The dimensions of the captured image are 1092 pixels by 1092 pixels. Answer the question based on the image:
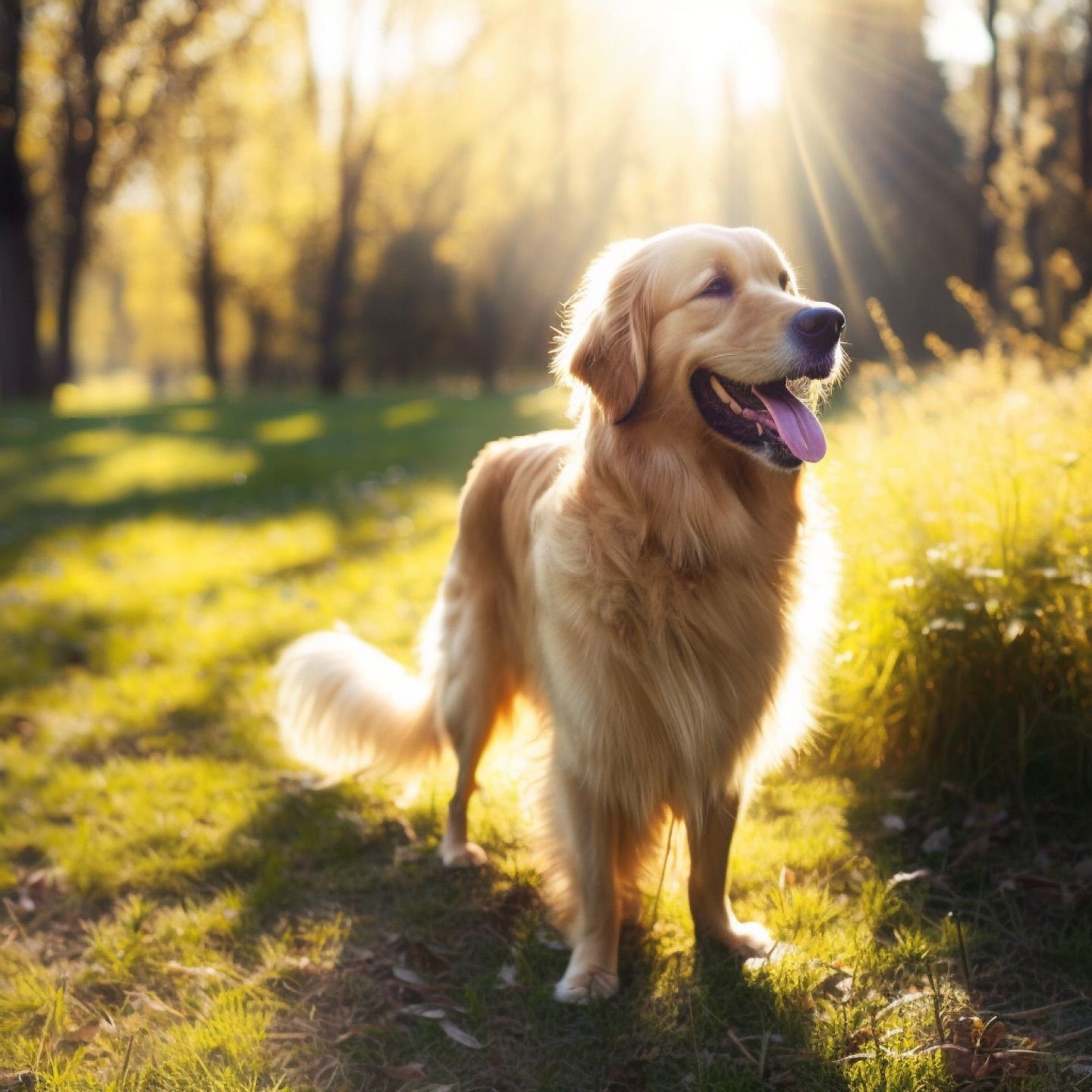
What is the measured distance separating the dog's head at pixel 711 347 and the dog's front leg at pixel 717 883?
948 millimetres

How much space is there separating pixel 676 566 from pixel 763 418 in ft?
1.35

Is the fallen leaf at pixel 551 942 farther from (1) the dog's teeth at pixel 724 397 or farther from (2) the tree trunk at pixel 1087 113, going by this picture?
(2) the tree trunk at pixel 1087 113

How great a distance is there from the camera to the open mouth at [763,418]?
7.95 feet

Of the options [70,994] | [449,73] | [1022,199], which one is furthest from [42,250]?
[70,994]

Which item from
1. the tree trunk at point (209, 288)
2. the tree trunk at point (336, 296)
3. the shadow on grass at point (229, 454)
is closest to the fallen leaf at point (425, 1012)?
the shadow on grass at point (229, 454)

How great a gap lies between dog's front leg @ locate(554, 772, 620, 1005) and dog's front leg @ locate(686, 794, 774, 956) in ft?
0.74

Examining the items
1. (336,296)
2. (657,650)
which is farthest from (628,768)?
(336,296)

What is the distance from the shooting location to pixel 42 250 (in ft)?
78.4

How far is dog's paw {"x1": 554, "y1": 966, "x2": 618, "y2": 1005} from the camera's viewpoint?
256cm

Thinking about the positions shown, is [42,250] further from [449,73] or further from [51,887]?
[51,887]

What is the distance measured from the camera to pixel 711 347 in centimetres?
248

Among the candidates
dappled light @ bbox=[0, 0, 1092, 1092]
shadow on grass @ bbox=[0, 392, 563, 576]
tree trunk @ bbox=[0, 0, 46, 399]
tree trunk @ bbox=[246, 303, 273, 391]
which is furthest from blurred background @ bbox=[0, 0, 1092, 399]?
dappled light @ bbox=[0, 0, 1092, 1092]

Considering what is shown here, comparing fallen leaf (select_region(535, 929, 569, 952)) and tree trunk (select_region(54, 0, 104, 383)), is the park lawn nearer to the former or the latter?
fallen leaf (select_region(535, 929, 569, 952))

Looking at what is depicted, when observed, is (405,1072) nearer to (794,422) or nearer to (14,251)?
(794,422)
